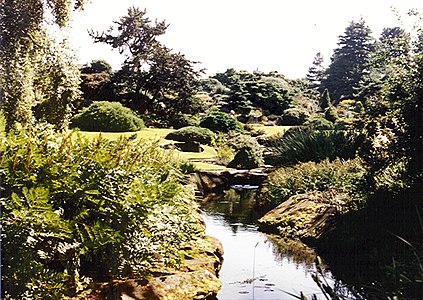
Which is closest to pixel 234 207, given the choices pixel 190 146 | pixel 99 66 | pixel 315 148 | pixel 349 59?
pixel 315 148

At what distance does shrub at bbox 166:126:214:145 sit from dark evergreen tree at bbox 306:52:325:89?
16.3m

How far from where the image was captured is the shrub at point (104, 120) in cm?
1321

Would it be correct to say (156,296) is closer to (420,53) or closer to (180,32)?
(420,53)

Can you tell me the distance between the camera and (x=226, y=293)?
3502 millimetres

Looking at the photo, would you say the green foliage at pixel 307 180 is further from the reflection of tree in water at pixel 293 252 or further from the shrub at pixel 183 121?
the shrub at pixel 183 121

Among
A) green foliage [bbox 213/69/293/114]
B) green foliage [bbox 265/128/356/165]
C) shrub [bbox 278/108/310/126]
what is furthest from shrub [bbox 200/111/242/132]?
green foliage [bbox 265/128/356/165]

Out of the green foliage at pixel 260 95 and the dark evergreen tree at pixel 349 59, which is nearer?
the green foliage at pixel 260 95

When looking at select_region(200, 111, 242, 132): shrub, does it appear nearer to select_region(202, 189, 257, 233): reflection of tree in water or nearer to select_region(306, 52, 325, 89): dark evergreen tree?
select_region(202, 189, 257, 233): reflection of tree in water

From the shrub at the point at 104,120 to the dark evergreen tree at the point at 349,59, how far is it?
1361 centimetres

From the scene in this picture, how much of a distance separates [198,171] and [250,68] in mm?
16129

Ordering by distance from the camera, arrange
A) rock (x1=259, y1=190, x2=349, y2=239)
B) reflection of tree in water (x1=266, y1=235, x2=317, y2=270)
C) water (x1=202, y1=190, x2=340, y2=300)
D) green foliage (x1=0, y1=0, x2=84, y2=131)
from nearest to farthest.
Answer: water (x1=202, y1=190, x2=340, y2=300) < reflection of tree in water (x1=266, y1=235, x2=317, y2=270) < rock (x1=259, y1=190, x2=349, y2=239) < green foliage (x1=0, y1=0, x2=84, y2=131)

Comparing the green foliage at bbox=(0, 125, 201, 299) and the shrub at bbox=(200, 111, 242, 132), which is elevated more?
the shrub at bbox=(200, 111, 242, 132)

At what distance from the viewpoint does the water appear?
359 centimetres

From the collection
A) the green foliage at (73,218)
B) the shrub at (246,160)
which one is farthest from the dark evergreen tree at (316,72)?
the green foliage at (73,218)
